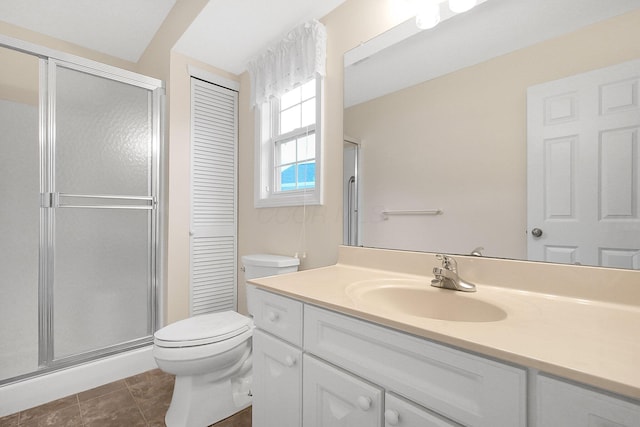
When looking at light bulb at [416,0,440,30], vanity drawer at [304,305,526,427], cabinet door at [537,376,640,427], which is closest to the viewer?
cabinet door at [537,376,640,427]

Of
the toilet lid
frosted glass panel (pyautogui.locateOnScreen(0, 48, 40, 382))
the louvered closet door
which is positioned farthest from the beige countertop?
frosted glass panel (pyautogui.locateOnScreen(0, 48, 40, 382))

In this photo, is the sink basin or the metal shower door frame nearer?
the sink basin

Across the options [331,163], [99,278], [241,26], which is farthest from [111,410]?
[241,26]

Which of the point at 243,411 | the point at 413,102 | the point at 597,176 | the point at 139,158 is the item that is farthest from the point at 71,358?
the point at 597,176

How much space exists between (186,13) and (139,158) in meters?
1.05

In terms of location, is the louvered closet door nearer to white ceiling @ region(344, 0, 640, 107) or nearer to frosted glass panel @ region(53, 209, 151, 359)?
frosted glass panel @ region(53, 209, 151, 359)

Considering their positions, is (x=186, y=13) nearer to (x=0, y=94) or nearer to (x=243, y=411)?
(x=0, y=94)

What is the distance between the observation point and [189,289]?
2.19m

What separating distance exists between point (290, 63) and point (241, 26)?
417 mm

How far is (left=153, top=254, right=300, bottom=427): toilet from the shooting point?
1.36 meters

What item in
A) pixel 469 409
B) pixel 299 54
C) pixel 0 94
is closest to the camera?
pixel 469 409

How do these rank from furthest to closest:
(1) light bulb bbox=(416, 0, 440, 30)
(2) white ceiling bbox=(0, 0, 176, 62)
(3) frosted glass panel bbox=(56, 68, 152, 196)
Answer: (2) white ceiling bbox=(0, 0, 176, 62), (3) frosted glass panel bbox=(56, 68, 152, 196), (1) light bulb bbox=(416, 0, 440, 30)

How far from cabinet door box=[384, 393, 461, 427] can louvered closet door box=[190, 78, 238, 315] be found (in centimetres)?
189

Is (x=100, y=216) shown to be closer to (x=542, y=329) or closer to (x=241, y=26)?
(x=241, y=26)
